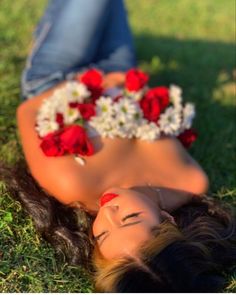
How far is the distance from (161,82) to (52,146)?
1.98 metres

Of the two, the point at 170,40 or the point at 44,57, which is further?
the point at 170,40

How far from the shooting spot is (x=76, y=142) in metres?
3.29

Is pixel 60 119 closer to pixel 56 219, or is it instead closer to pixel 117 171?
pixel 117 171

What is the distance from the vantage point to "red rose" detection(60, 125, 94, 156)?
3.29 m

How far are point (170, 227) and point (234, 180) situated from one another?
124cm

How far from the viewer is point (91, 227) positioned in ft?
9.98

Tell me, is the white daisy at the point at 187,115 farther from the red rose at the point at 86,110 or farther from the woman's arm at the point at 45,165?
the woman's arm at the point at 45,165

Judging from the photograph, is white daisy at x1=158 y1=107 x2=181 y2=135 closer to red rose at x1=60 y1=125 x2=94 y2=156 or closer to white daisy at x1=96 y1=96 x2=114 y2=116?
white daisy at x1=96 y1=96 x2=114 y2=116

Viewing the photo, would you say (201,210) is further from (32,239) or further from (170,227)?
(32,239)

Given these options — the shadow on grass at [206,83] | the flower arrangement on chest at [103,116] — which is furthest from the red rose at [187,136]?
the shadow on grass at [206,83]

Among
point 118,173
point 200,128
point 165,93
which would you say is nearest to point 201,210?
point 118,173

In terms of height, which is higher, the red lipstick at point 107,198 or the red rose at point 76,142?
the red rose at point 76,142

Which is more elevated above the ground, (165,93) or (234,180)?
(165,93)

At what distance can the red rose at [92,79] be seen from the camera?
370cm
